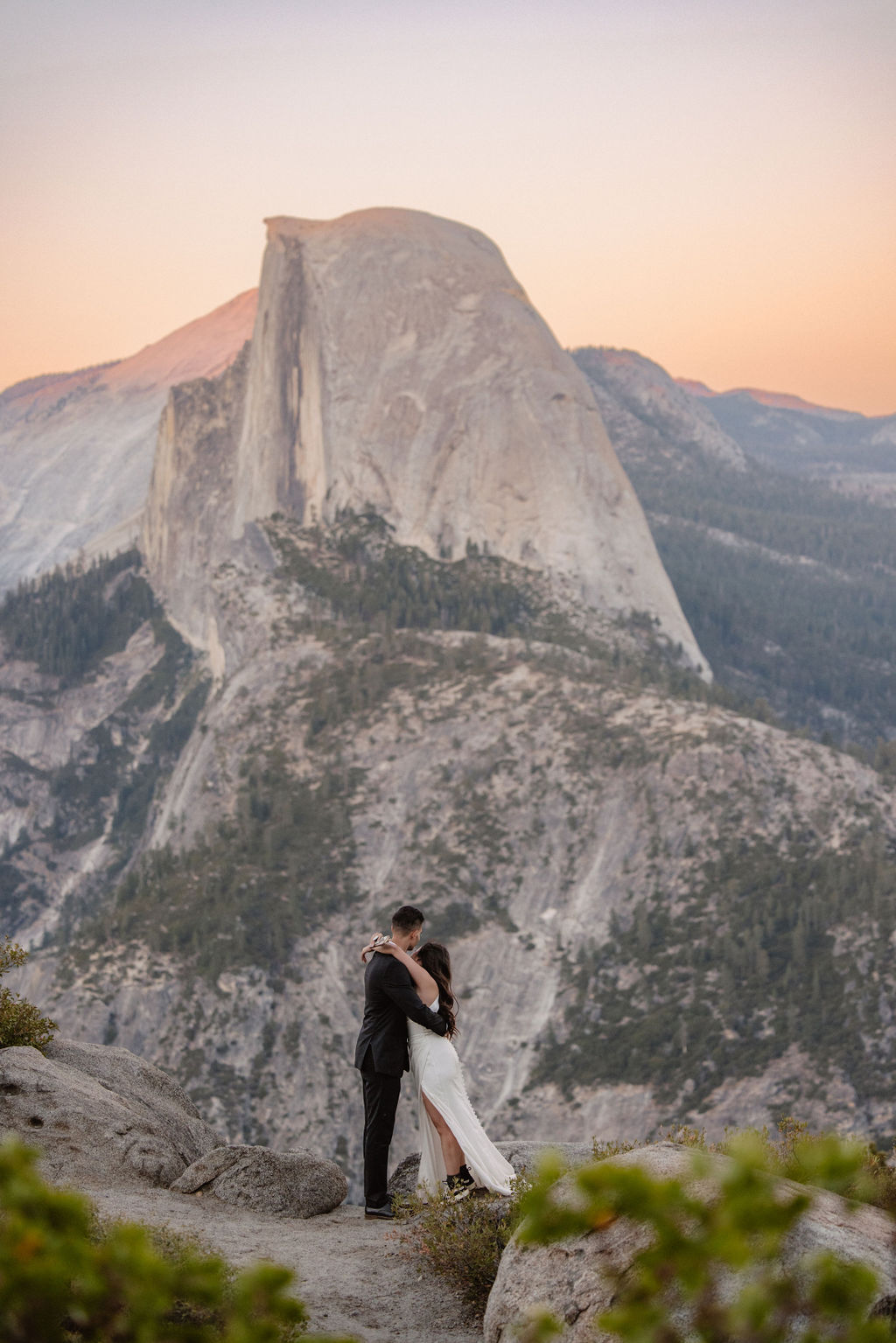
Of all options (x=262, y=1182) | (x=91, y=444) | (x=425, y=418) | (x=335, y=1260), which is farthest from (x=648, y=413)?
(x=335, y=1260)

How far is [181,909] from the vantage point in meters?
56.3

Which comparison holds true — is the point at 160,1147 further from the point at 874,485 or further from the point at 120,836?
the point at 874,485

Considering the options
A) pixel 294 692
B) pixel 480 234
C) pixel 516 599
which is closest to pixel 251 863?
pixel 294 692

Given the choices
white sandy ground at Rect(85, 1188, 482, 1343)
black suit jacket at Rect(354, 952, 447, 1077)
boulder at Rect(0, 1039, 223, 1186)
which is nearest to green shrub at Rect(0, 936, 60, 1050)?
boulder at Rect(0, 1039, 223, 1186)

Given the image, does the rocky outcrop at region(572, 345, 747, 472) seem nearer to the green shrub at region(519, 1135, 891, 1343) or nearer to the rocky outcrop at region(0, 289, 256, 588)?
the rocky outcrop at region(0, 289, 256, 588)

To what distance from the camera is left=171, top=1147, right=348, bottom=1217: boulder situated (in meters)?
12.3

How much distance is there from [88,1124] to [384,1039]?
11.4 ft

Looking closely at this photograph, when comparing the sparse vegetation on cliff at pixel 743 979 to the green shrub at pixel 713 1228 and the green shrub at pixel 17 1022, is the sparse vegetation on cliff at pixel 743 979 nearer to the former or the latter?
the green shrub at pixel 17 1022

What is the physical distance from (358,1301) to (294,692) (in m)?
59.4

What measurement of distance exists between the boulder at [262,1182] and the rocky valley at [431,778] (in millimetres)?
28886

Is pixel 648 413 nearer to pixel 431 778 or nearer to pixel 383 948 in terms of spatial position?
pixel 431 778

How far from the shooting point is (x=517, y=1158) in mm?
12625

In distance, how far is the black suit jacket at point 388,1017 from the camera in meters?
10.8

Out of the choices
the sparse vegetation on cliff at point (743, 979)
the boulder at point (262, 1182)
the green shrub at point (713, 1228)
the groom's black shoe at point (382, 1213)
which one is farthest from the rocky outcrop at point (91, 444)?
the green shrub at point (713, 1228)
